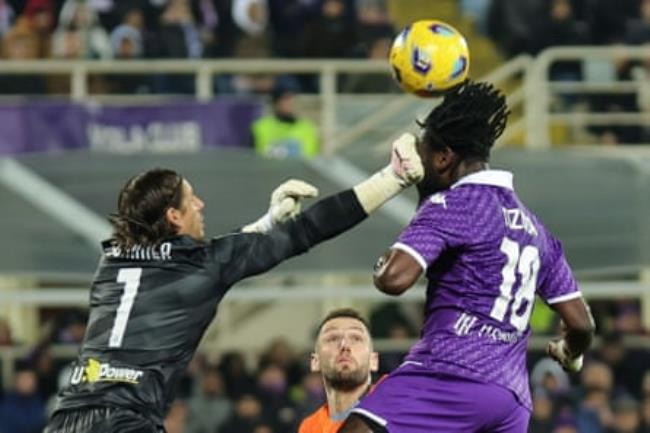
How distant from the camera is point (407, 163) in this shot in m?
7.90

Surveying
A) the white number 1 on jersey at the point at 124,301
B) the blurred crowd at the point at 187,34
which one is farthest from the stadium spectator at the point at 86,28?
the white number 1 on jersey at the point at 124,301

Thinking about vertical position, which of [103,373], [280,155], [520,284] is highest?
[520,284]

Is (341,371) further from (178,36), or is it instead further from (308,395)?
(178,36)

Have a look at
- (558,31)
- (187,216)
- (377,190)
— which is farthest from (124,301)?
(558,31)

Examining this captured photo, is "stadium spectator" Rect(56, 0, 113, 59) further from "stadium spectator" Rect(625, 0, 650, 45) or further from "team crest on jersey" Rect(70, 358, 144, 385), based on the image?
"team crest on jersey" Rect(70, 358, 144, 385)

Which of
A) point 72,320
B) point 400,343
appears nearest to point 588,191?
point 400,343

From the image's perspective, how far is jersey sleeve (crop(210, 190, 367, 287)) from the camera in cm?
783

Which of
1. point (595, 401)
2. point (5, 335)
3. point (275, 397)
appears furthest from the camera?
point (5, 335)

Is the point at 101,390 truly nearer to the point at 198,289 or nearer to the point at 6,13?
the point at 198,289

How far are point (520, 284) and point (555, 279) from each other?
307 mm

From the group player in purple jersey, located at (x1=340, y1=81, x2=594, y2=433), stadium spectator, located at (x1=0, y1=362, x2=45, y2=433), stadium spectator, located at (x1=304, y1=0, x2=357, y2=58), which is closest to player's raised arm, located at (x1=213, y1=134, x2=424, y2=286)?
player in purple jersey, located at (x1=340, y1=81, x2=594, y2=433)

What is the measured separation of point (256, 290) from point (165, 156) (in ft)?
4.05

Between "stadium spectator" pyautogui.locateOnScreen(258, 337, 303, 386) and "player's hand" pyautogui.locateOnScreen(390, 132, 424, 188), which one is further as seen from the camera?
"stadium spectator" pyautogui.locateOnScreen(258, 337, 303, 386)

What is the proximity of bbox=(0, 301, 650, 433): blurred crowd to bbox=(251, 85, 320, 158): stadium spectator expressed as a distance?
1.49 m
